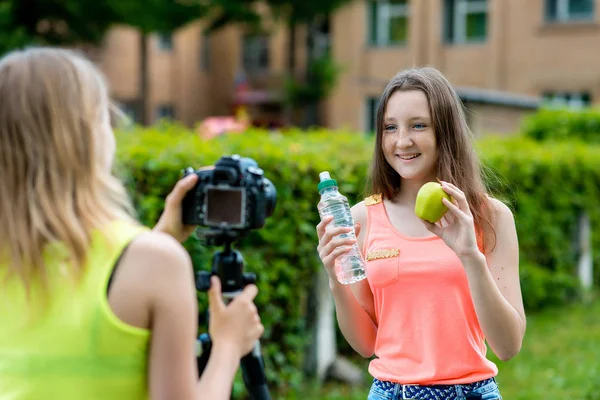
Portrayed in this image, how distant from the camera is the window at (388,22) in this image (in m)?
29.2

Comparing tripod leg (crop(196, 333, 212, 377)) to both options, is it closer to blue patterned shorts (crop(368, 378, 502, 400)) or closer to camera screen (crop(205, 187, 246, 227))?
camera screen (crop(205, 187, 246, 227))

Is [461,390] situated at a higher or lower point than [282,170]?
lower

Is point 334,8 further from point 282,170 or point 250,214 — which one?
point 250,214

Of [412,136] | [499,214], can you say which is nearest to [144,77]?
[412,136]

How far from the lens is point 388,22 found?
29578 millimetres

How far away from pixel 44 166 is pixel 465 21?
27.2 meters

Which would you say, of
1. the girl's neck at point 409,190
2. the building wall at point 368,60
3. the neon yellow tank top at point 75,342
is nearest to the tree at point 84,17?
the building wall at point 368,60

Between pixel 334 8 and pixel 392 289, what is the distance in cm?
2530

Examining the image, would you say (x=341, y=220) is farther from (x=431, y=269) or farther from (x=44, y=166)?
(x=44, y=166)

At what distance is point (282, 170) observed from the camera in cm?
529

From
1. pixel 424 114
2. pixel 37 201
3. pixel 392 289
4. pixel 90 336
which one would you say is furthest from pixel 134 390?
pixel 424 114

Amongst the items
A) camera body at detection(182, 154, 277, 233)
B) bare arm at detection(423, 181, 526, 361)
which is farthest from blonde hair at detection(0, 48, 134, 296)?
bare arm at detection(423, 181, 526, 361)

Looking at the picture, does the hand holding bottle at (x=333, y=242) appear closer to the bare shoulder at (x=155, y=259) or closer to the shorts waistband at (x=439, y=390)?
the shorts waistband at (x=439, y=390)

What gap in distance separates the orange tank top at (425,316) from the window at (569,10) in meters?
24.1
